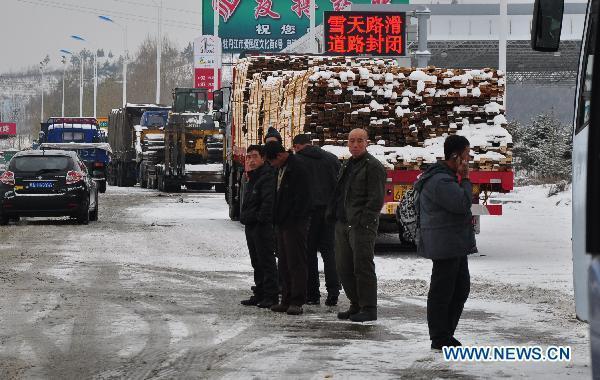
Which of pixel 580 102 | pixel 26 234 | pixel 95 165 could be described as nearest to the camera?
pixel 580 102

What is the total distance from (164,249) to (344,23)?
2124 cm

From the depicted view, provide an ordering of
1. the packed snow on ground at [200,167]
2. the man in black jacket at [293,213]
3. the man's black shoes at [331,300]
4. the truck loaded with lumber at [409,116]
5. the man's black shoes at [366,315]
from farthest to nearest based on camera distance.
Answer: the packed snow on ground at [200,167]
the truck loaded with lumber at [409,116]
the man's black shoes at [331,300]
the man in black jacket at [293,213]
the man's black shoes at [366,315]

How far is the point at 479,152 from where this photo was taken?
826 inches

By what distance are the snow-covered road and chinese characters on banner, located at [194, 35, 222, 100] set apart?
44.0 meters

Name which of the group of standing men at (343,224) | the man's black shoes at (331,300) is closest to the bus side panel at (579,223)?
the group of standing men at (343,224)

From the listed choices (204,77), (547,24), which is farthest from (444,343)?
(204,77)

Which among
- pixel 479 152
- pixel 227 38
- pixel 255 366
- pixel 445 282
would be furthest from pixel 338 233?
pixel 227 38

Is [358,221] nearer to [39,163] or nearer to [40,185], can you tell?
[40,185]

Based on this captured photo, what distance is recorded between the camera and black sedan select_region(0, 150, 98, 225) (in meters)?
28.3

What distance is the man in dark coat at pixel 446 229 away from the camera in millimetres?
10555

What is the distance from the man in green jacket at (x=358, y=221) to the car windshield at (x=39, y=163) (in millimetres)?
16554

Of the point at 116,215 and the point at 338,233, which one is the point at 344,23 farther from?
the point at 338,233

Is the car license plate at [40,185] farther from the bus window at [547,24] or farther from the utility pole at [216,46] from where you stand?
the utility pole at [216,46]

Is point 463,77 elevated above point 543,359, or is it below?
above
